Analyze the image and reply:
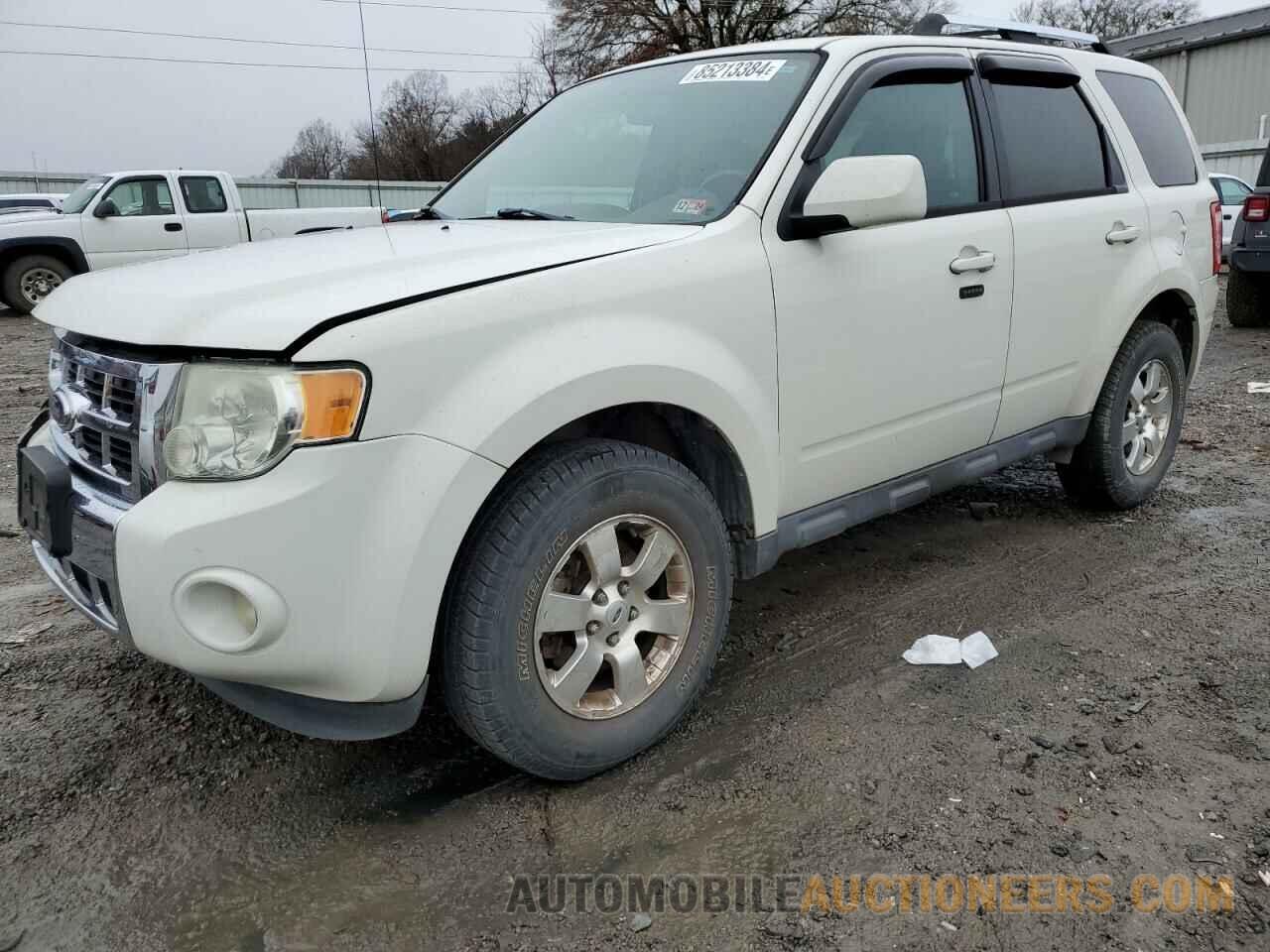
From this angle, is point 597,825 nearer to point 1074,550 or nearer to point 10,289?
point 1074,550

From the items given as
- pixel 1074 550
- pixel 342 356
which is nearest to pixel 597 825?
pixel 342 356

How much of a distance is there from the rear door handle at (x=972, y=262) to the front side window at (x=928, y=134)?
0.17m

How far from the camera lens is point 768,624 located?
3539mm

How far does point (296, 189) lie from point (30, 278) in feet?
46.9

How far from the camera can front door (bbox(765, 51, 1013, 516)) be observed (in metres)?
2.88

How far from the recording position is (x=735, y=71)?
327cm

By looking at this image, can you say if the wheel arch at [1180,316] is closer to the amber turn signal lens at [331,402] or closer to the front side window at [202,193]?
the amber turn signal lens at [331,402]

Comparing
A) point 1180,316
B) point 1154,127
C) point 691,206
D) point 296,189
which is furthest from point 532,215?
point 296,189

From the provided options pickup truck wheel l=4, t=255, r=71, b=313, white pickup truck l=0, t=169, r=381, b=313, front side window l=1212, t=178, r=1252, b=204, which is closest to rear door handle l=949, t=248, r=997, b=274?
white pickup truck l=0, t=169, r=381, b=313

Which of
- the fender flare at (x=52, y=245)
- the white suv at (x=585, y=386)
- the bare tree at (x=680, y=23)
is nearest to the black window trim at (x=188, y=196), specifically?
the fender flare at (x=52, y=245)

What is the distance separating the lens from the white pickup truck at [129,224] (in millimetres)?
13344

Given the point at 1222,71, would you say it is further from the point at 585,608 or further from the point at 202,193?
the point at 585,608

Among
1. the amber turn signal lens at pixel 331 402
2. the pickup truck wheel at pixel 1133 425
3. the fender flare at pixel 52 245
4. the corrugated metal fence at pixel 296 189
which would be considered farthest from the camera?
the corrugated metal fence at pixel 296 189

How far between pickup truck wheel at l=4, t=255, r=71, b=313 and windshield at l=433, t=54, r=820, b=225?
468 inches
